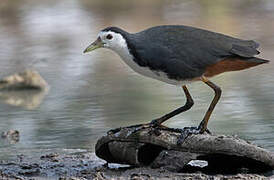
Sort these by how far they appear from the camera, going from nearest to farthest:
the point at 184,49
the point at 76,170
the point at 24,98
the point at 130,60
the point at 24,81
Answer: the point at 130,60
the point at 184,49
the point at 76,170
the point at 24,98
the point at 24,81

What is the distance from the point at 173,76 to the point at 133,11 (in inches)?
362

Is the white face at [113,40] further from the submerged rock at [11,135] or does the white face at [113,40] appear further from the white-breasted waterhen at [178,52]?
the submerged rock at [11,135]

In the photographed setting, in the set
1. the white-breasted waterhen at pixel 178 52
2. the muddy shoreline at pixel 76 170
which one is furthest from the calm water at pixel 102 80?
the white-breasted waterhen at pixel 178 52

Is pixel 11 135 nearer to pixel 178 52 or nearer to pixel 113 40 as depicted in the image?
pixel 113 40

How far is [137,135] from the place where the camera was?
22.9 feet

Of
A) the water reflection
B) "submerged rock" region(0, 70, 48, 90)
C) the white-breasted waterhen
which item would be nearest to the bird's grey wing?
the white-breasted waterhen

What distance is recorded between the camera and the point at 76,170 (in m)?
7.01

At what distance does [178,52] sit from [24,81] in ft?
14.7

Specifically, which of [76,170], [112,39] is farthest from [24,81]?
[112,39]

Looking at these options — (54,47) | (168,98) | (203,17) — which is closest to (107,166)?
(168,98)

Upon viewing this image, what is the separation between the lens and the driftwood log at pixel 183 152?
21.6 ft

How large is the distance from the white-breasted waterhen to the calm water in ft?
3.45

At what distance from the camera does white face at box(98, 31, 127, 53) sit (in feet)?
22.1

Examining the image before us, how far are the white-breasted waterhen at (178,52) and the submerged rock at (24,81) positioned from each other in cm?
392
